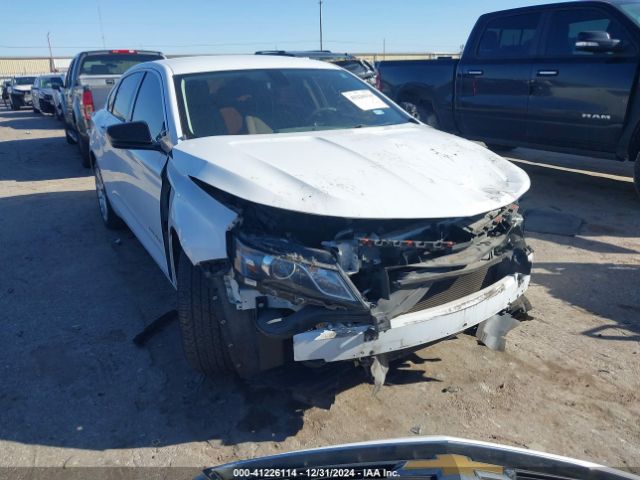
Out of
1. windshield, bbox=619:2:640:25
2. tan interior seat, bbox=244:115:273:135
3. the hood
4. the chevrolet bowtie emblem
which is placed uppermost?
windshield, bbox=619:2:640:25

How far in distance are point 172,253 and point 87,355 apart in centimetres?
92

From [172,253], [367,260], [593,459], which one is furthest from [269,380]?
[593,459]

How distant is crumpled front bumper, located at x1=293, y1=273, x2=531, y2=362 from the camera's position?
2.45 metres

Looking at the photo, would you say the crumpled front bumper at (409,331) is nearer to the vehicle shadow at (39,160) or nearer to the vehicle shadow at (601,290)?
the vehicle shadow at (601,290)

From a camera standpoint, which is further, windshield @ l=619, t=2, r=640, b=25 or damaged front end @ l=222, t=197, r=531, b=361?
windshield @ l=619, t=2, r=640, b=25

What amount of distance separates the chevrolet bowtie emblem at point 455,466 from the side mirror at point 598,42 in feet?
18.4

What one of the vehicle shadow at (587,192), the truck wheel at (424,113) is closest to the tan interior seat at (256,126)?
the vehicle shadow at (587,192)

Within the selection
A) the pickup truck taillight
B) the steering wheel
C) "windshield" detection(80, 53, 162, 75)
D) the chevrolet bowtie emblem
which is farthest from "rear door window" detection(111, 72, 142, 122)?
"windshield" detection(80, 53, 162, 75)

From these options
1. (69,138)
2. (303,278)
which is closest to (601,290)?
(303,278)

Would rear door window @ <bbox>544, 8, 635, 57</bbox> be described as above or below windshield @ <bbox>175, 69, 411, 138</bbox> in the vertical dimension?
above

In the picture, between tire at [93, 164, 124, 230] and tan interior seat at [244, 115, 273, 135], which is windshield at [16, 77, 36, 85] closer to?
tire at [93, 164, 124, 230]

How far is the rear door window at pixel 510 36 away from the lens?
23.0 feet

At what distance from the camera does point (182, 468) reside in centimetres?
257

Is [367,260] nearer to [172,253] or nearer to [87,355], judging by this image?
[172,253]
